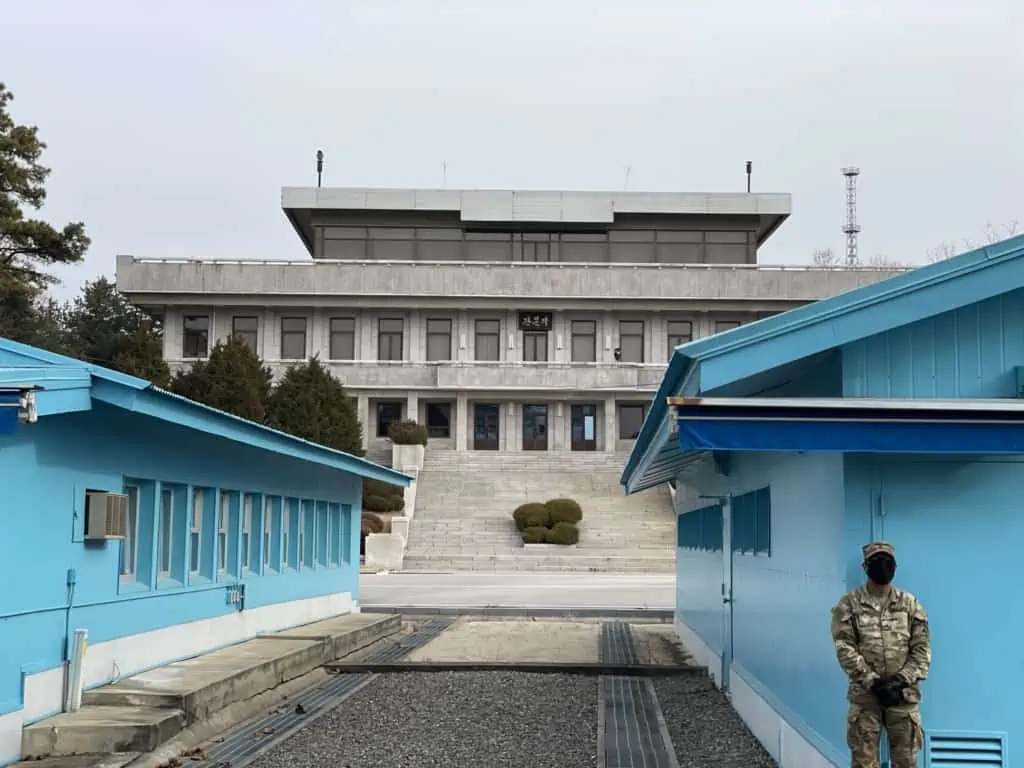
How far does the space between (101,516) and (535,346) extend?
53.5m

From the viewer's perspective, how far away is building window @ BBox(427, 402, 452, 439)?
63306mm

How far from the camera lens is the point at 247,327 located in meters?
64.4

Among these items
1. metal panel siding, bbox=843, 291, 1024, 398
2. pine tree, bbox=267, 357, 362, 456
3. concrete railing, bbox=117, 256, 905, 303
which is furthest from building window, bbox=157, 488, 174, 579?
concrete railing, bbox=117, 256, 905, 303

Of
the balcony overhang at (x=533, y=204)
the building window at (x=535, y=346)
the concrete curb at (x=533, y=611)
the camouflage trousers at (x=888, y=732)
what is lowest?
the concrete curb at (x=533, y=611)

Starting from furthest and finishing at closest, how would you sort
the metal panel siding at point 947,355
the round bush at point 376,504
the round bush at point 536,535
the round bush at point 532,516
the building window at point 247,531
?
the round bush at point 376,504
the round bush at point 532,516
the round bush at point 536,535
the building window at point 247,531
the metal panel siding at point 947,355

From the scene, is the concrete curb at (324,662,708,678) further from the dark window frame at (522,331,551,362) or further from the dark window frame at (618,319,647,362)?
the dark window frame at (618,319,647,362)

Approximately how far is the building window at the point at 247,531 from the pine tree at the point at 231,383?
99.4 feet

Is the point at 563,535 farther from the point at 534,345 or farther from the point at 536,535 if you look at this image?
the point at 534,345

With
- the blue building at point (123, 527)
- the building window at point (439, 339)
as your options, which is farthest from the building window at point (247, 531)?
the building window at point (439, 339)

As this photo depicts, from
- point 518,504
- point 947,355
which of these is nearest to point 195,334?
point 518,504

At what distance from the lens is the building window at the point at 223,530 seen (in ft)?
51.4

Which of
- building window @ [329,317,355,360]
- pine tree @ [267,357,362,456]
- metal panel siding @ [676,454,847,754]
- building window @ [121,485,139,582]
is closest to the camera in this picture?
metal panel siding @ [676,454,847,754]

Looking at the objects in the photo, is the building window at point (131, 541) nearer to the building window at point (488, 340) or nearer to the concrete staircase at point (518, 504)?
the concrete staircase at point (518, 504)

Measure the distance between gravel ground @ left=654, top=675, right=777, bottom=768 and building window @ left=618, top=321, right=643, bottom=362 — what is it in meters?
48.6
